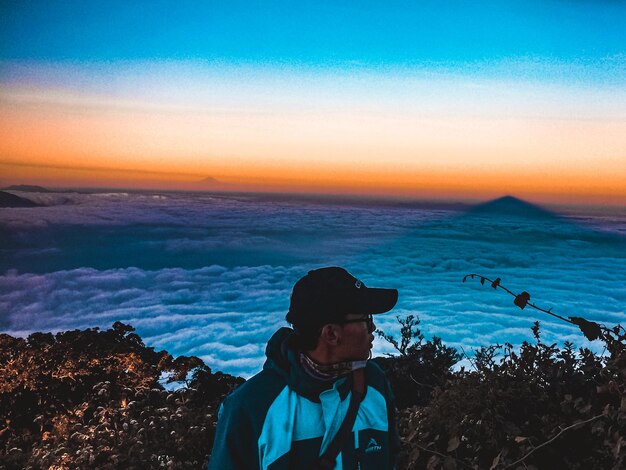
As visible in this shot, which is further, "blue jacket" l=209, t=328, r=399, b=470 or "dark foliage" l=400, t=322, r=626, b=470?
"dark foliage" l=400, t=322, r=626, b=470

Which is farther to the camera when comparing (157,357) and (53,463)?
(157,357)

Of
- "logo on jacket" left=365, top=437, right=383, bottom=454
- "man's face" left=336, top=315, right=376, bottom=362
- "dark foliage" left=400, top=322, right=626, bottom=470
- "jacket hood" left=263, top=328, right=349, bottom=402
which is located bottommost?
"dark foliage" left=400, top=322, right=626, bottom=470

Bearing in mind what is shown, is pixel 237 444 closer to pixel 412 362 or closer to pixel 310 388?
pixel 310 388

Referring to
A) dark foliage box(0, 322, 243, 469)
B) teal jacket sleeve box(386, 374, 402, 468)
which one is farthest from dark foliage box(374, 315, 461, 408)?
teal jacket sleeve box(386, 374, 402, 468)

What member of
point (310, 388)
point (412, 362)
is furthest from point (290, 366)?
point (412, 362)

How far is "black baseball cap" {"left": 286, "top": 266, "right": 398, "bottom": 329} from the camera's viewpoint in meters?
2.55

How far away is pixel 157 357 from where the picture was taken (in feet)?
28.2

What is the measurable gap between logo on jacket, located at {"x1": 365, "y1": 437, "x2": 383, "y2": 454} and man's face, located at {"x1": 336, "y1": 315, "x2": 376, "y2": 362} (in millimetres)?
335

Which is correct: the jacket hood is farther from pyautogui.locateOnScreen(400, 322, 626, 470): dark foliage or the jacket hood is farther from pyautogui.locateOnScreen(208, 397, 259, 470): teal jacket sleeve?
pyautogui.locateOnScreen(400, 322, 626, 470): dark foliage

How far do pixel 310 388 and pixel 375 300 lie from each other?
360 mm

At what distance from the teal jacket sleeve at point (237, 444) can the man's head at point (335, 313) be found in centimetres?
31

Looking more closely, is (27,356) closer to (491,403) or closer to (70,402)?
(70,402)

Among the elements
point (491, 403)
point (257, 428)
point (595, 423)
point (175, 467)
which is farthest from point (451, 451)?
point (257, 428)

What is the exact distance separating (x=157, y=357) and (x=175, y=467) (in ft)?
10.5
